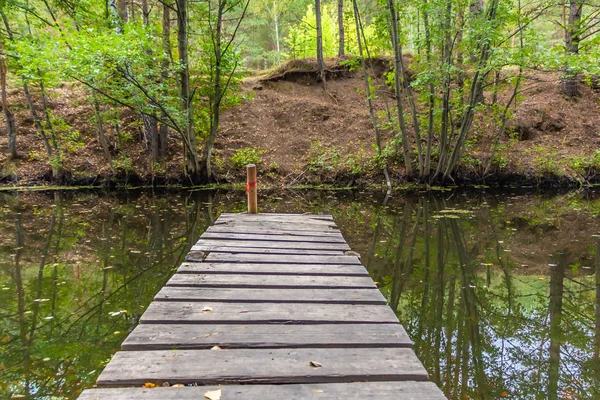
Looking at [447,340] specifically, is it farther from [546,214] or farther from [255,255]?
[546,214]

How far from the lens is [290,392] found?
1.89m

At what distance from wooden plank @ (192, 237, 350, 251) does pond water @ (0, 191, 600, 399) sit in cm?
72

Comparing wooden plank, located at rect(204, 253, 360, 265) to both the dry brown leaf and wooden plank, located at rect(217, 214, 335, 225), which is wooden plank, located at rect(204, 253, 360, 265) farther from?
the dry brown leaf

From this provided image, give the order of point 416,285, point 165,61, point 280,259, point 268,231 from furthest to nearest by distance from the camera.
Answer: point 165,61 < point 268,231 < point 416,285 < point 280,259

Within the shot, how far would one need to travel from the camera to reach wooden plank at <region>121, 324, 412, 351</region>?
233 cm

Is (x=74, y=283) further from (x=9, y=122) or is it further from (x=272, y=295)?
(x=9, y=122)

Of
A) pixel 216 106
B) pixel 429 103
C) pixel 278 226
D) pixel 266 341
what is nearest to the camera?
pixel 266 341

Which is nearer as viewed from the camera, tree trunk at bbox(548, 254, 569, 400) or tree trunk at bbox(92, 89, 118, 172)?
tree trunk at bbox(548, 254, 569, 400)

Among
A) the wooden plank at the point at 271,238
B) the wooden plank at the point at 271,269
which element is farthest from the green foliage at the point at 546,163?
the wooden plank at the point at 271,269

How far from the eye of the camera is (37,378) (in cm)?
292

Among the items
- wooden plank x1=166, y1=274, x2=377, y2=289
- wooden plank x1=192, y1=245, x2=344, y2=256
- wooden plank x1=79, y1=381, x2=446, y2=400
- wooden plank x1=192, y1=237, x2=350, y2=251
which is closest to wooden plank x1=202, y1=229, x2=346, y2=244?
wooden plank x1=192, y1=237, x2=350, y2=251

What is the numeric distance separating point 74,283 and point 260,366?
146 inches

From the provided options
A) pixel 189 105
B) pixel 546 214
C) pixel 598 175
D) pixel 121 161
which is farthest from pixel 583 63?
pixel 121 161

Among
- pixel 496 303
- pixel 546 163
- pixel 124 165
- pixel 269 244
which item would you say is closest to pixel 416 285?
pixel 496 303
